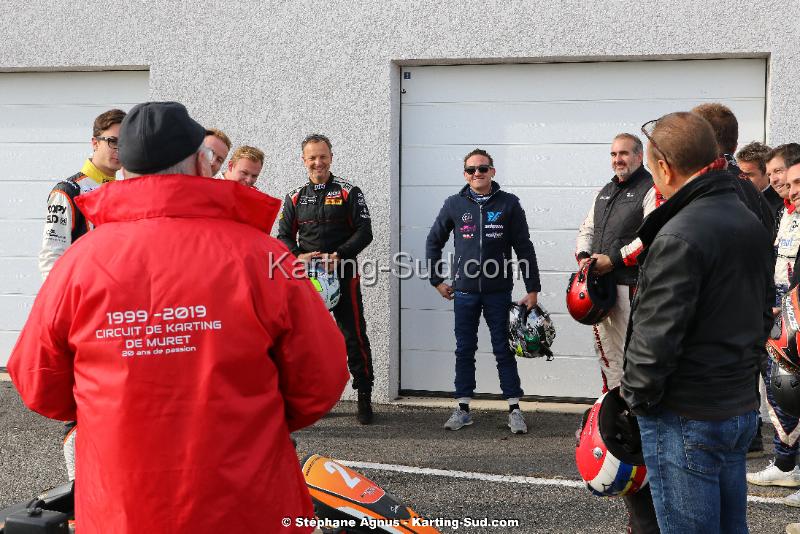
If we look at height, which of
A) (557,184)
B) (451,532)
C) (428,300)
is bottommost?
(451,532)

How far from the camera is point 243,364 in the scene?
200 cm

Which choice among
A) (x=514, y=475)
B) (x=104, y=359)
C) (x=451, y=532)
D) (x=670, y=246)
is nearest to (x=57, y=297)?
(x=104, y=359)

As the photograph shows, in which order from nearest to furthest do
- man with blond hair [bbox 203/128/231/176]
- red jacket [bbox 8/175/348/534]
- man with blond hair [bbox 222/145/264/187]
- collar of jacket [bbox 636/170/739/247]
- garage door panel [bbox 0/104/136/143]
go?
Answer: red jacket [bbox 8/175/348/534] → collar of jacket [bbox 636/170/739/247] → man with blond hair [bbox 203/128/231/176] → man with blond hair [bbox 222/145/264/187] → garage door panel [bbox 0/104/136/143]

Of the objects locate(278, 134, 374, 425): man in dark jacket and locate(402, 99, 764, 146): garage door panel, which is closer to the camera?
locate(278, 134, 374, 425): man in dark jacket

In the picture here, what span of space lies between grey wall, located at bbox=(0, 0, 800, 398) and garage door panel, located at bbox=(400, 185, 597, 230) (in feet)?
0.91

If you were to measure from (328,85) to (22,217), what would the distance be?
3.36m

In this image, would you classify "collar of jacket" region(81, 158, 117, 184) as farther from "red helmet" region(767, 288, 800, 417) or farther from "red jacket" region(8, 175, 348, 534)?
"red helmet" region(767, 288, 800, 417)

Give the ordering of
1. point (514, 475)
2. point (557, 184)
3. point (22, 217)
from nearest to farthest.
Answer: point (514, 475)
point (557, 184)
point (22, 217)

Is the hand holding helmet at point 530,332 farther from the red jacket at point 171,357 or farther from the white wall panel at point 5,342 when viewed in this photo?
the white wall panel at point 5,342

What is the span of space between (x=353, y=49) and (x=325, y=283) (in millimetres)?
2206

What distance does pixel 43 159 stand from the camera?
25.7 ft

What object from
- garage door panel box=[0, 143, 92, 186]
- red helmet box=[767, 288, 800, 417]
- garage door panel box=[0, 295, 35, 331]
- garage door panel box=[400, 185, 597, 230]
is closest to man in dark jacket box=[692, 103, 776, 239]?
red helmet box=[767, 288, 800, 417]

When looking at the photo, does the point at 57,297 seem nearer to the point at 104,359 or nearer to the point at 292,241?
the point at 104,359

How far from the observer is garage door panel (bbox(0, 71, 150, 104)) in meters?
7.60
